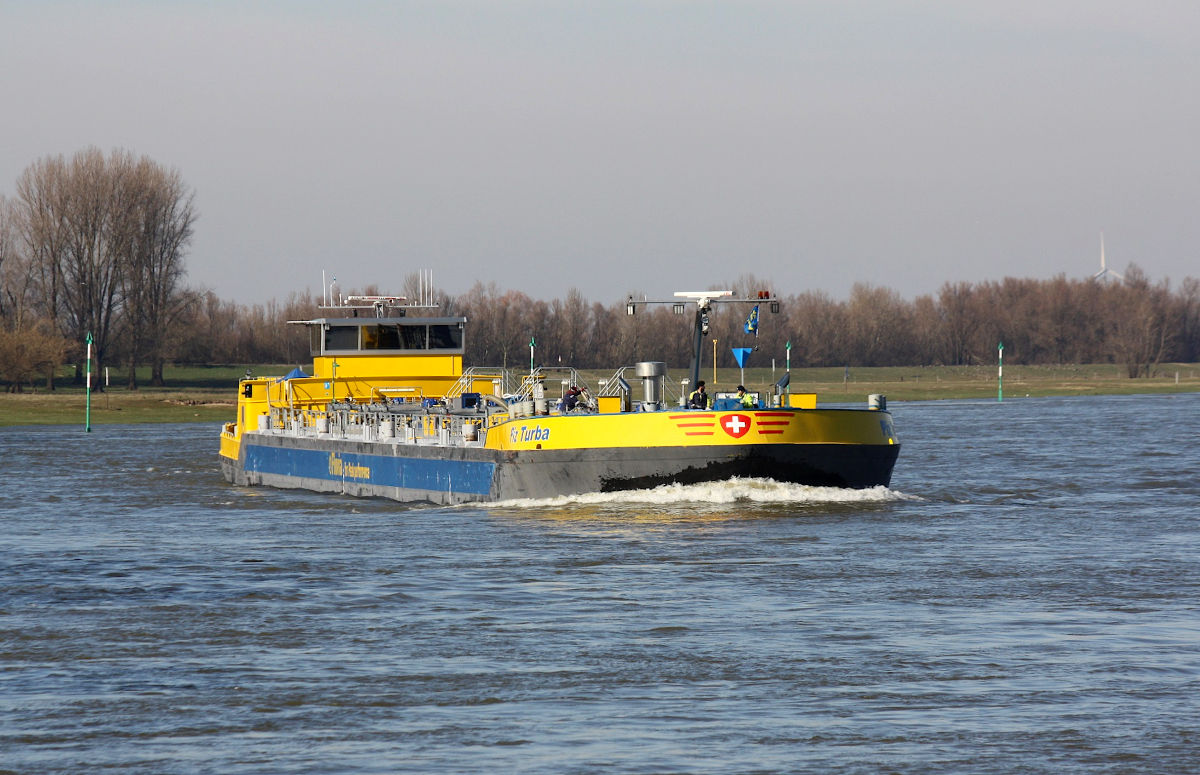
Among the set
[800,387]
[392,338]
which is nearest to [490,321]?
[800,387]

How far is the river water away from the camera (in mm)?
→ 11062

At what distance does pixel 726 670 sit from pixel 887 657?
1.77 meters

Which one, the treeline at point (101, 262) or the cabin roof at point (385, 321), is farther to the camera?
the treeline at point (101, 262)

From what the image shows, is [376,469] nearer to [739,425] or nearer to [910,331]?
[739,425]

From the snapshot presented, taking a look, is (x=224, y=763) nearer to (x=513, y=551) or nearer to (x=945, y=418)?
(x=513, y=551)

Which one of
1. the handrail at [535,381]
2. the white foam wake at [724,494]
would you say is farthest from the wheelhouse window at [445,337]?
the white foam wake at [724,494]

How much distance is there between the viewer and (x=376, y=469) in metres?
35.4

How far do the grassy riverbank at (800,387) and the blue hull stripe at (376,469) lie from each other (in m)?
37.8

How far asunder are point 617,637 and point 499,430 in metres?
15.3

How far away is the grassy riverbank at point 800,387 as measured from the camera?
286ft

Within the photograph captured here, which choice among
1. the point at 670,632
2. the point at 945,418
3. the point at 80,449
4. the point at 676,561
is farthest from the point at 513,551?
the point at 945,418

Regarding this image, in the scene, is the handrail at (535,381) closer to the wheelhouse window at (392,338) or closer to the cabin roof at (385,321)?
the cabin roof at (385,321)

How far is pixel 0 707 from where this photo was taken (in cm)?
1252

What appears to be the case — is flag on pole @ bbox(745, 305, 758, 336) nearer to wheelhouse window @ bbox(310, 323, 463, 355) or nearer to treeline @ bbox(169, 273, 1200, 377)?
wheelhouse window @ bbox(310, 323, 463, 355)
